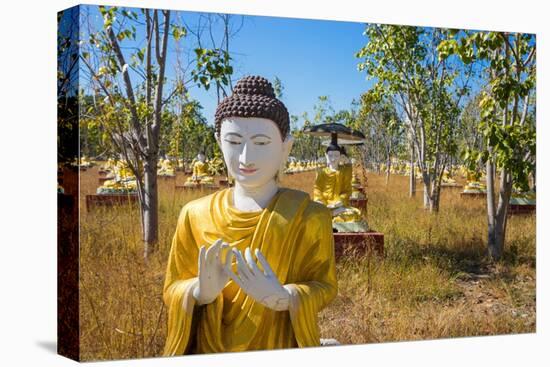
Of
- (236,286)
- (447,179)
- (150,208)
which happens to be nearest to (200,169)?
(150,208)

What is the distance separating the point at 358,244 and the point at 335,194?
68cm

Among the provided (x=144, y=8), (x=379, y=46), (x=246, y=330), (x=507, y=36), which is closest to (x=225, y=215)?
(x=246, y=330)

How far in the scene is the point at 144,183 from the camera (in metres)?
5.71

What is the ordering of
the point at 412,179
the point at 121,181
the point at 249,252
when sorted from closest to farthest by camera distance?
the point at 249,252
the point at 121,181
the point at 412,179

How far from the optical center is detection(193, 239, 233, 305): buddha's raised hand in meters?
4.88

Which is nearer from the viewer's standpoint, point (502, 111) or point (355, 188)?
point (502, 111)

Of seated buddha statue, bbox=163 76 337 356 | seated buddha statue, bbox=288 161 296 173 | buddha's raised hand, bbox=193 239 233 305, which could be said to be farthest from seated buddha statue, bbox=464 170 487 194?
buddha's raised hand, bbox=193 239 233 305

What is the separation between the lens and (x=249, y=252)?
4941 millimetres

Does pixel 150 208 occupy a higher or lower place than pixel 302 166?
lower

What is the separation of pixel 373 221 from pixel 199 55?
189cm

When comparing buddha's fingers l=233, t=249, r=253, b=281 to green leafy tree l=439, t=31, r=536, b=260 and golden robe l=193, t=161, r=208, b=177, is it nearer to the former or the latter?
golden robe l=193, t=161, r=208, b=177

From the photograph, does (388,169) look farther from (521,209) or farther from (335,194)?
(521,209)

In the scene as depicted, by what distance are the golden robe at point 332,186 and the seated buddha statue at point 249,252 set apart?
110 centimetres

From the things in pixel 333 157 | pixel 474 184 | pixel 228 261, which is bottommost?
pixel 228 261
